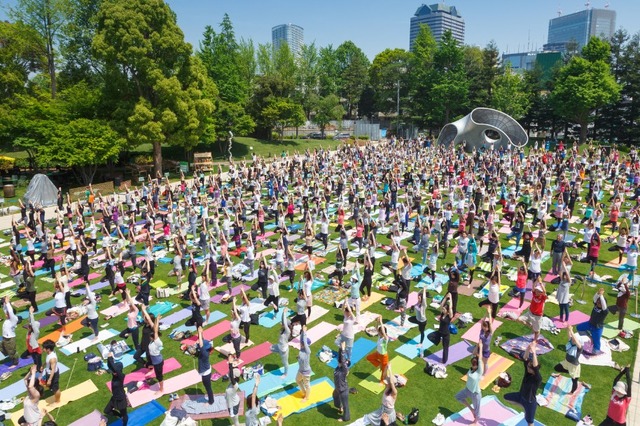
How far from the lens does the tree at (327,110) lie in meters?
62.7

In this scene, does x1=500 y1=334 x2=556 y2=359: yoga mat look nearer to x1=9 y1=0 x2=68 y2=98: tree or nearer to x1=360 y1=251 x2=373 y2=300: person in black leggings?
x1=360 y1=251 x2=373 y2=300: person in black leggings

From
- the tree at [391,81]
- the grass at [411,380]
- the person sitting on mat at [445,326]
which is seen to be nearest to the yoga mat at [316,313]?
the grass at [411,380]

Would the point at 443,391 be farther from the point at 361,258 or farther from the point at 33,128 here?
the point at 33,128

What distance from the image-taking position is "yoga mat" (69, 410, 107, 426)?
887cm

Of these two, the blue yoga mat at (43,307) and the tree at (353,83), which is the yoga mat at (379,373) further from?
the tree at (353,83)

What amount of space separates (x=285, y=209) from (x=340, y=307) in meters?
11.6

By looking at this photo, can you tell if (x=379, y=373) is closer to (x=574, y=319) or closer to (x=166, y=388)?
(x=166, y=388)

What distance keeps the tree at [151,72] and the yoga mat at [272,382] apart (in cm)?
2734

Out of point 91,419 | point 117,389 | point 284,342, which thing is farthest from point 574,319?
point 91,419

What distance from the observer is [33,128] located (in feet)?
102

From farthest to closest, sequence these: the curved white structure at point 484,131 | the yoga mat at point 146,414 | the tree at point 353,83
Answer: the tree at point 353,83, the curved white structure at point 484,131, the yoga mat at point 146,414

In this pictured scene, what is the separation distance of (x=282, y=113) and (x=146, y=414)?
48127mm

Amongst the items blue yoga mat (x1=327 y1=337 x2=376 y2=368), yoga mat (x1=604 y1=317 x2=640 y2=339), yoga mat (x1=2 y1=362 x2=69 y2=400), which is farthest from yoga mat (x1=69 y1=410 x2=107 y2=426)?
yoga mat (x1=604 y1=317 x2=640 y2=339)

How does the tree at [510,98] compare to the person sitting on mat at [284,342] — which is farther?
the tree at [510,98]
